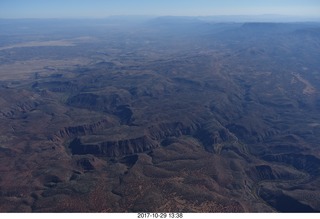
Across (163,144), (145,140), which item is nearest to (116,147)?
(145,140)

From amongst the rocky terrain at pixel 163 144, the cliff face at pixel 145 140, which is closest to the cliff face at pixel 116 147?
the cliff face at pixel 145 140

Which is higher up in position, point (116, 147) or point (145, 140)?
point (145, 140)

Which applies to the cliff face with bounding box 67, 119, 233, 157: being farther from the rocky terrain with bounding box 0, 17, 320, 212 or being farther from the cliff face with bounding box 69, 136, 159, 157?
the rocky terrain with bounding box 0, 17, 320, 212

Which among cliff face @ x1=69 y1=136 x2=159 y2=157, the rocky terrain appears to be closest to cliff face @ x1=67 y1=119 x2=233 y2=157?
cliff face @ x1=69 y1=136 x2=159 y2=157

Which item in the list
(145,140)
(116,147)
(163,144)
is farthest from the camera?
(163,144)

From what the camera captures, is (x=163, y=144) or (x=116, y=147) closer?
(x=116, y=147)

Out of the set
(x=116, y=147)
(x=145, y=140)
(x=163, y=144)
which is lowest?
(x=163, y=144)

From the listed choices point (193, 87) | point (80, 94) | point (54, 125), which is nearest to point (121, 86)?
point (80, 94)

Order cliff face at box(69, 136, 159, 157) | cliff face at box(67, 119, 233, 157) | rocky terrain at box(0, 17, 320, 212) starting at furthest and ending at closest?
cliff face at box(67, 119, 233, 157) → cliff face at box(69, 136, 159, 157) → rocky terrain at box(0, 17, 320, 212)

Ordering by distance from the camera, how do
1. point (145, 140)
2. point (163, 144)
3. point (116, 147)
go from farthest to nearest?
1. point (163, 144)
2. point (145, 140)
3. point (116, 147)

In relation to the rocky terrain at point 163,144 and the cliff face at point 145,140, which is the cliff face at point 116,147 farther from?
the rocky terrain at point 163,144

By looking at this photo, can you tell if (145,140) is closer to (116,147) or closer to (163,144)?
(163,144)
